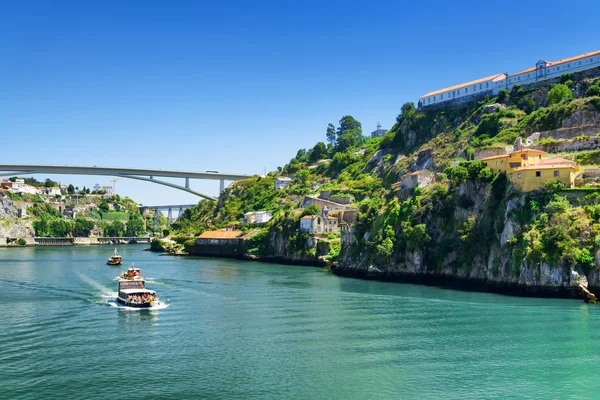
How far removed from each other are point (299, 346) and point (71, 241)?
508 feet

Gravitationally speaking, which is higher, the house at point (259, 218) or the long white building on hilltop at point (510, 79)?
the long white building on hilltop at point (510, 79)

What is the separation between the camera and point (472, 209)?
198 feet

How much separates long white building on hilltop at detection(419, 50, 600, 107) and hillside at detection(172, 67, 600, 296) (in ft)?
9.31

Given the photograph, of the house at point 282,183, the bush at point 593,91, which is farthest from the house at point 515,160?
the house at point 282,183

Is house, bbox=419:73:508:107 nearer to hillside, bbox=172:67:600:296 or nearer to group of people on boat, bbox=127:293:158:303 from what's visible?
→ hillside, bbox=172:67:600:296

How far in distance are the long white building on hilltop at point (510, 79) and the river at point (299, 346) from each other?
2241 inches

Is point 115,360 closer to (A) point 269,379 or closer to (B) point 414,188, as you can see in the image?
(A) point 269,379

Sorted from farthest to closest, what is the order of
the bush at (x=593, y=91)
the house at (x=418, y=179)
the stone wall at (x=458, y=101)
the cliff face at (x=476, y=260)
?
the stone wall at (x=458, y=101), the bush at (x=593, y=91), the house at (x=418, y=179), the cliff face at (x=476, y=260)

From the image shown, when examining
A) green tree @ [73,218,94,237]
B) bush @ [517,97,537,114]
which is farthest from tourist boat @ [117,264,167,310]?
green tree @ [73,218,94,237]

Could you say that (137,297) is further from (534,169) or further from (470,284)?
(534,169)

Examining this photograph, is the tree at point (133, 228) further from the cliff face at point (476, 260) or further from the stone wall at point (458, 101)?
the cliff face at point (476, 260)

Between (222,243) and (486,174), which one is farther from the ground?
(486,174)

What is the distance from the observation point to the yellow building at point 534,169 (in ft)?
171

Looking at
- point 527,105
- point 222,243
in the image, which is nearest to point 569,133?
point 527,105
